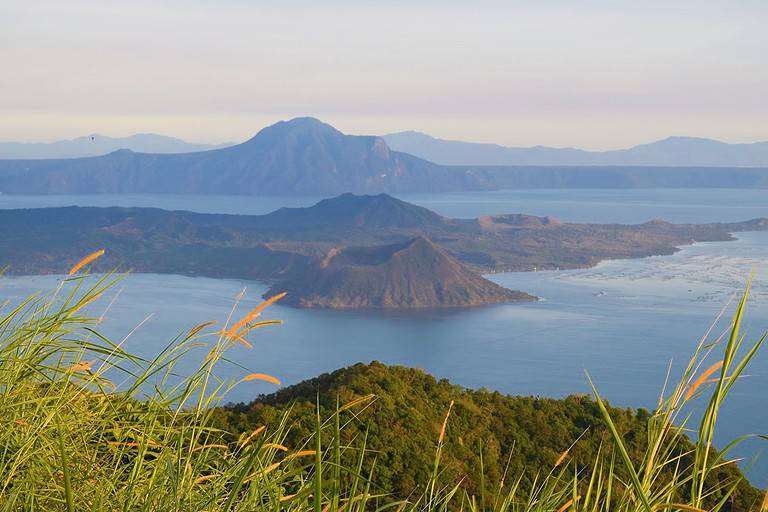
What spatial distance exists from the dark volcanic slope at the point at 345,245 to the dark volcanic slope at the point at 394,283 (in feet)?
0.43

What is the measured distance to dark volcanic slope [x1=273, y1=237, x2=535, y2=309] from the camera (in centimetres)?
9956

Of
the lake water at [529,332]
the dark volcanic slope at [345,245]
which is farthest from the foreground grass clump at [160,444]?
the dark volcanic slope at [345,245]

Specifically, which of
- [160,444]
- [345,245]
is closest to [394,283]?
[345,245]

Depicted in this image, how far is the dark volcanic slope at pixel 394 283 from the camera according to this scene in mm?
99562

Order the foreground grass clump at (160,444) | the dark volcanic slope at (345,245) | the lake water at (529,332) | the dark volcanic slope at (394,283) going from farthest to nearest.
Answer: the dark volcanic slope at (345,245) < the dark volcanic slope at (394,283) < the lake water at (529,332) < the foreground grass clump at (160,444)

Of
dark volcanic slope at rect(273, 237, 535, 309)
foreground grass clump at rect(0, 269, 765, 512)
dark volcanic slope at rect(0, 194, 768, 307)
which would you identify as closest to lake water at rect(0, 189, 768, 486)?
dark volcanic slope at rect(273, 237, 535, 309)

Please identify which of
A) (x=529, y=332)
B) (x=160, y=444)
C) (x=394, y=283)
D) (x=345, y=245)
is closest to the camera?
(x=160, y=444)

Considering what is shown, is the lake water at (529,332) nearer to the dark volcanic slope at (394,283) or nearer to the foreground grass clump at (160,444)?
the dark volcanic slope at (394,283)

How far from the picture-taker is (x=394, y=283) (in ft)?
342

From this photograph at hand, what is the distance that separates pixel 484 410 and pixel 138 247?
131516 mm

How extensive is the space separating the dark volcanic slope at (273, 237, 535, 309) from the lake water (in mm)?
4564

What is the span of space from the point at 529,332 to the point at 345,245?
70.8 metres

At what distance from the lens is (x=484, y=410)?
45.1ft

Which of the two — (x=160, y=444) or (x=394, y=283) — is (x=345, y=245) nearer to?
(x=394, y=283)
